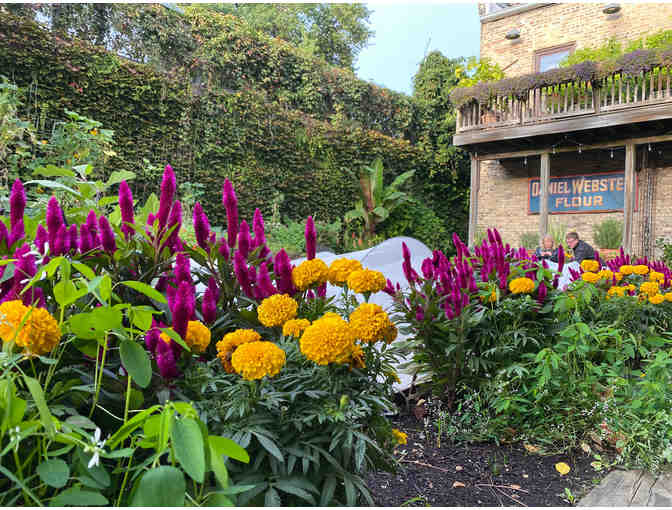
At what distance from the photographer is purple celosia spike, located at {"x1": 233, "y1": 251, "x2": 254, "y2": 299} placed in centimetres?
107

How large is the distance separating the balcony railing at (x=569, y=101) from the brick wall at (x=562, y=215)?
167 cm

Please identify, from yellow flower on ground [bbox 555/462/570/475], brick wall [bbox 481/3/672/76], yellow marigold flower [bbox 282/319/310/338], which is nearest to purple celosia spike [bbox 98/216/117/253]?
yellow marigold flower [bbox 282/319/310/338]

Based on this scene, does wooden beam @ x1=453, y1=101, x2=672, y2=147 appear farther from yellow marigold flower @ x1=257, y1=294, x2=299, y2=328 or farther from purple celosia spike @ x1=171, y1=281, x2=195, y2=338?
purple celosia spike @ x1=171, y1=281, x2=195, y2=338

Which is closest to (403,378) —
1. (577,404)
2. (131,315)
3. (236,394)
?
(577,404)

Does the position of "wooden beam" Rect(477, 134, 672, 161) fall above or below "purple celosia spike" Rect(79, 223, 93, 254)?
above

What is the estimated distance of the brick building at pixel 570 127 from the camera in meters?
9.26

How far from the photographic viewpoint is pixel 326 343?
0.87 meters

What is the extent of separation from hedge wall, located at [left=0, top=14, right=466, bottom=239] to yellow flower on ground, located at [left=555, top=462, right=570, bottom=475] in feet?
24.6

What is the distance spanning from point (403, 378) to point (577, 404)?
0.99 meters

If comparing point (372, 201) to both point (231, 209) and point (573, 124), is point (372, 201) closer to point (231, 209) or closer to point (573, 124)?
point (573, 124)

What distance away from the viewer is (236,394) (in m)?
0.87

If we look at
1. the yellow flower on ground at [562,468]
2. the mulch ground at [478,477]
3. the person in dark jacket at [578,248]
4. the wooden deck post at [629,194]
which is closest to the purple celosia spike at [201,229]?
the mulch ground at [478,477]

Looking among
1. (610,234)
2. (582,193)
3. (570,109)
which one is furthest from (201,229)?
(582,193)

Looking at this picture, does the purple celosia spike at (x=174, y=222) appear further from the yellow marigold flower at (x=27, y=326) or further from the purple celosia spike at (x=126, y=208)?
the yellow marigold flower at (x=27, y=326)
